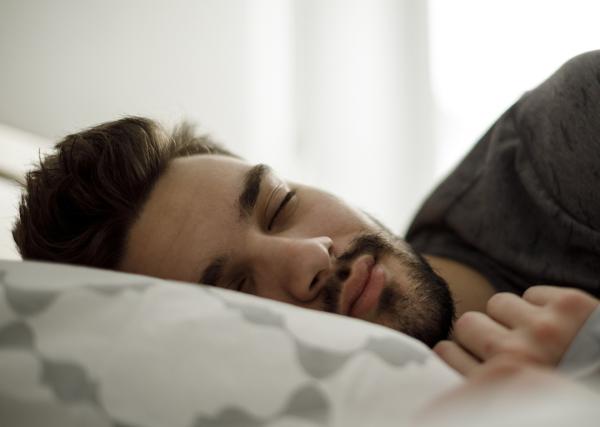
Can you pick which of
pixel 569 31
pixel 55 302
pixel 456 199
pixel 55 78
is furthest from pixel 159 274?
pixel 569 31

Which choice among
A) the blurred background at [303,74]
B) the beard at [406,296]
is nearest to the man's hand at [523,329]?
the beard at [406,296]

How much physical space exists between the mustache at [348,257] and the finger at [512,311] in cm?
19

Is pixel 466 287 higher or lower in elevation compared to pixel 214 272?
lower

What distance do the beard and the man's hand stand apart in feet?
0.40

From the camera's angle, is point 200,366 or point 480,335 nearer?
point 200,366

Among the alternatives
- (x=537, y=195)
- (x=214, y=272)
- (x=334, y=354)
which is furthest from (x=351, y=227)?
(x=334, y=354)

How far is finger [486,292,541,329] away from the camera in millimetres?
545

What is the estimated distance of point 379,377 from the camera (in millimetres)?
372

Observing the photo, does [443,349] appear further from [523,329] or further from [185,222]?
[185,222]

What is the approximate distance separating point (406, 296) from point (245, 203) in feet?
0.88

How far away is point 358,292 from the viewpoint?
0.70 metres

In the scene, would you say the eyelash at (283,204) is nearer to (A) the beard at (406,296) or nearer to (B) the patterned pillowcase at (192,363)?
(A) the beard at (406,296)

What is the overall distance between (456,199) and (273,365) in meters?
0.78

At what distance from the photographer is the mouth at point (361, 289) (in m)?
0.69
